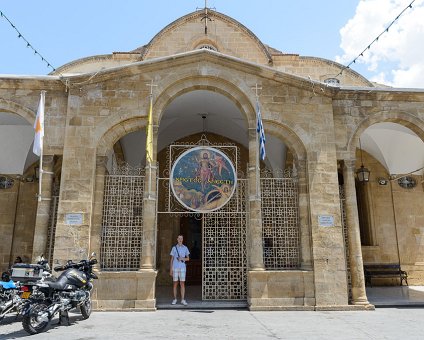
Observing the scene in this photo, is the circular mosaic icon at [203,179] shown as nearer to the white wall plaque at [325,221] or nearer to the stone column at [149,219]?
the stone column at [149,219]

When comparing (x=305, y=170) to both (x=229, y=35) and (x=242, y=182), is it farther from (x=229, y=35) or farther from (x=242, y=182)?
(x=229, y=35)

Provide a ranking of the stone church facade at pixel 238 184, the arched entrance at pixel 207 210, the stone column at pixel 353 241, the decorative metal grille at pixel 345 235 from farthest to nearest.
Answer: the decorative metal grille at pixel 345 235 < the arched entrance at pixel 207 210 < the stone column at pixel 353 241 < the stone church facade at pixel 238 184

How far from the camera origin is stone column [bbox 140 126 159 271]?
753 centimetres

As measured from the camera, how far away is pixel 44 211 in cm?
779

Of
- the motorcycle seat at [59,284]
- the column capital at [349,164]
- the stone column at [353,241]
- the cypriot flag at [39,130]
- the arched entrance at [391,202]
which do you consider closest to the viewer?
the motorcycle seat at [59,284]

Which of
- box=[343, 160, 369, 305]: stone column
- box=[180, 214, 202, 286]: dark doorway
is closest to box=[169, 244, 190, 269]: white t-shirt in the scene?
box=[343, 160, 369, 305]: stone column

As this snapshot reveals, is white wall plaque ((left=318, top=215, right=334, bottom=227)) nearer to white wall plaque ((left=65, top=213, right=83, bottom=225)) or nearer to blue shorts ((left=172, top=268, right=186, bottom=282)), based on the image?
blue shorts ((left=172, top=268, right=186, bottom=282))

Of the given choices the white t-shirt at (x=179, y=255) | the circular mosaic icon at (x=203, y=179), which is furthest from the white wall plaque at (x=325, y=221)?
the white t-shirt at (x=179, y=255)

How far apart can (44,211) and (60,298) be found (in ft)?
8.68

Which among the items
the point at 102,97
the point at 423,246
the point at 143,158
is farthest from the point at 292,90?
the point at 423,246

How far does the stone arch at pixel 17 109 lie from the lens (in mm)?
8242

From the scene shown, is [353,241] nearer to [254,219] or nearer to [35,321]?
[254,219]

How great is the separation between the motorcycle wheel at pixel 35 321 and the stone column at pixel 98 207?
2.31 metres

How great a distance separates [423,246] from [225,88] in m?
8.34
